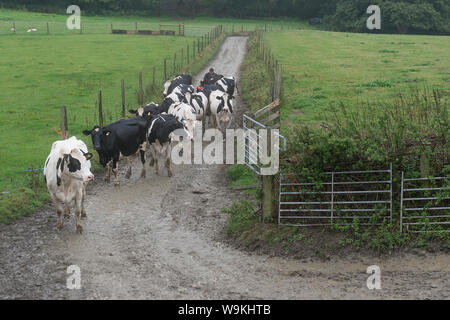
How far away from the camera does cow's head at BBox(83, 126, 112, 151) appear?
13727mm

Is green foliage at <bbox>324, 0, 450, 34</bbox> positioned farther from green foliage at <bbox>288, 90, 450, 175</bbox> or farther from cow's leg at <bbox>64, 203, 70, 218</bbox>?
cow's leg at <bbox>64, 203, 70, 218</bbox>

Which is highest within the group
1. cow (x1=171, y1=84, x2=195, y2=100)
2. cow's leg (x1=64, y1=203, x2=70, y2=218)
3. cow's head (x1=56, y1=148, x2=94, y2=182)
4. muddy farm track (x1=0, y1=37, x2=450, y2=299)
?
cow (x1=171, y1=84, x2=195, y2=100)

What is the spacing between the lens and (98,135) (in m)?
13.9

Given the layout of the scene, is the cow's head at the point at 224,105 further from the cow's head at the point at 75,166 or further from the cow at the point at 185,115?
the cow's head at the point at 75,166

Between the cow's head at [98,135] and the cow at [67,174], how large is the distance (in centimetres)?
219

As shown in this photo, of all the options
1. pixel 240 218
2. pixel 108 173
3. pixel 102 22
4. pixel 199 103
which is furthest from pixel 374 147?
pixel 102 22

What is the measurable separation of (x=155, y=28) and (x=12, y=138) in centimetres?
4917

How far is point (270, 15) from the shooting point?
3484 inches

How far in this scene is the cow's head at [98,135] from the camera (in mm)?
13727

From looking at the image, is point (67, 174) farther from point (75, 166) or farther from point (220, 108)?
point (220, 108)

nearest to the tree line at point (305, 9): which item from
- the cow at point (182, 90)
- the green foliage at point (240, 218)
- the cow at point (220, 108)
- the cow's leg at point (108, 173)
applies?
the cow at point (182, 90)

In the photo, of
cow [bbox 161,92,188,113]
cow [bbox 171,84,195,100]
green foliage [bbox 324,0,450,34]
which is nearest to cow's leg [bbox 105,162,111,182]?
cow [bbox 161,92,188,113]

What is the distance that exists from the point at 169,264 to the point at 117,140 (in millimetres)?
5523

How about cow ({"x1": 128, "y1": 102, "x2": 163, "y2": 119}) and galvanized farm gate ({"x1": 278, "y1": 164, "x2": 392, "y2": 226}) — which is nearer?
galvanized farm gate ({"x1": 278, "y1": 164, "x2": 392, "y2": 226})
